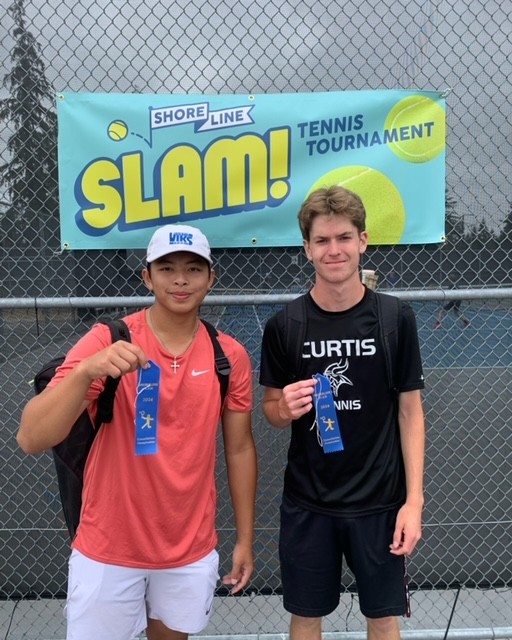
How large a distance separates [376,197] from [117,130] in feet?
4.48

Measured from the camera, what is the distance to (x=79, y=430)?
1.89 metres

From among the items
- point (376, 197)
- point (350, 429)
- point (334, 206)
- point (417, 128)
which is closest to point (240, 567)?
point (350, 429)

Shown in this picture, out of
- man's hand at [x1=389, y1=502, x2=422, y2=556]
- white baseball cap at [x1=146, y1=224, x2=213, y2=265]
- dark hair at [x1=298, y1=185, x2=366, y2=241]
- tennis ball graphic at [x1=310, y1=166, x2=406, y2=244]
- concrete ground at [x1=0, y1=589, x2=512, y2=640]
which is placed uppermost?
tennis ball graphic at [x1=310, y1=166, x2=406, y2=244]

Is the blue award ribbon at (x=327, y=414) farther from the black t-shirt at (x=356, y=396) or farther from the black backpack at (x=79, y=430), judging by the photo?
the black backpack at (x=79, y=430)

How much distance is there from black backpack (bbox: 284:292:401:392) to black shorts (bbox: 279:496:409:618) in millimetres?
523

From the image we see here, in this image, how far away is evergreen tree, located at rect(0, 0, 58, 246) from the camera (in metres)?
2.83

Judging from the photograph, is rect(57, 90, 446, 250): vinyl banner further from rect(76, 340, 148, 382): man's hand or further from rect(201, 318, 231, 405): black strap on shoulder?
rect(76, 340, 148, 382): man's hand

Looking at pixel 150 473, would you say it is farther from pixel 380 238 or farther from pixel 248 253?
pixel 380 238

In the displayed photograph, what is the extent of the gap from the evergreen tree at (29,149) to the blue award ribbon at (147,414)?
1479mm

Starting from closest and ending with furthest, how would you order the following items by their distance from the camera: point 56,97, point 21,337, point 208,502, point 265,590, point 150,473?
1. point 150,473
2. point 208,502
3. point 56,97
4. point 21,337
5. point 265,590

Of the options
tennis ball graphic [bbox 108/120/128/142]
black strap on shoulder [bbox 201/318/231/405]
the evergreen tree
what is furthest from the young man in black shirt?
the evergreen tree

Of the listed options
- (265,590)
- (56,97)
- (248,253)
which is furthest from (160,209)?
(265,590)

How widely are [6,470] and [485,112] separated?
14.1ft

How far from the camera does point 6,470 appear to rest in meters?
4.45
